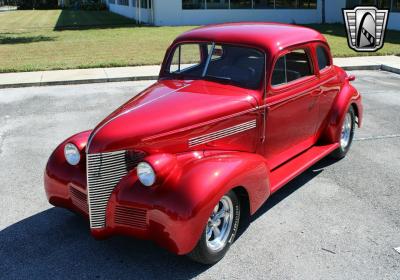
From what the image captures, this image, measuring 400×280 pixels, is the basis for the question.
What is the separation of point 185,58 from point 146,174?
7.03ft

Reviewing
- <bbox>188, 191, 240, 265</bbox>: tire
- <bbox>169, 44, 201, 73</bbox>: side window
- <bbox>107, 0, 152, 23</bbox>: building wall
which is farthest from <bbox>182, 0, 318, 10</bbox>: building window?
<bbox>188, 191, 240, 265</bbox>: tire

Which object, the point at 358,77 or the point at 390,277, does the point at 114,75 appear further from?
the point at 390,277

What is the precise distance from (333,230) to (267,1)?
2420 cm

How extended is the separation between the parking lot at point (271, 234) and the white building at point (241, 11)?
19.9m

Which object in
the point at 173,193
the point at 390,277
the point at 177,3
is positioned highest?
the point at 177,3

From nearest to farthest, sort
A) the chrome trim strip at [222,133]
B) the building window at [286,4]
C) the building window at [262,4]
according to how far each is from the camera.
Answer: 1. the chrome trim strip at [222,133]
2. the building window at [262,4]
3. the building window at [286,4]

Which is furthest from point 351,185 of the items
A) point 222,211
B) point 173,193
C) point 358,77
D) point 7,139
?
point 358,77

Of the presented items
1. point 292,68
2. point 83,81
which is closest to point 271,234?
point 292,68

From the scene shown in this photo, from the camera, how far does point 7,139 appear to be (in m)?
7.02

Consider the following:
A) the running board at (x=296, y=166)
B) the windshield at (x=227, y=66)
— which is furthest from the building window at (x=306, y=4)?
the windshield at (x=227, y=66)

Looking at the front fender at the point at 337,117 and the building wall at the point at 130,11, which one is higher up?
the building wall at the point at 130,11

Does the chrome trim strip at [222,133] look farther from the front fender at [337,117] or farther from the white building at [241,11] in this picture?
the white building at [241,11]

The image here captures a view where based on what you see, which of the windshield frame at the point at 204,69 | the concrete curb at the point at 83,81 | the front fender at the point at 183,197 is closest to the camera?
the front fender at the point at 183,197

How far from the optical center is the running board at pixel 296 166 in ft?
14.7
